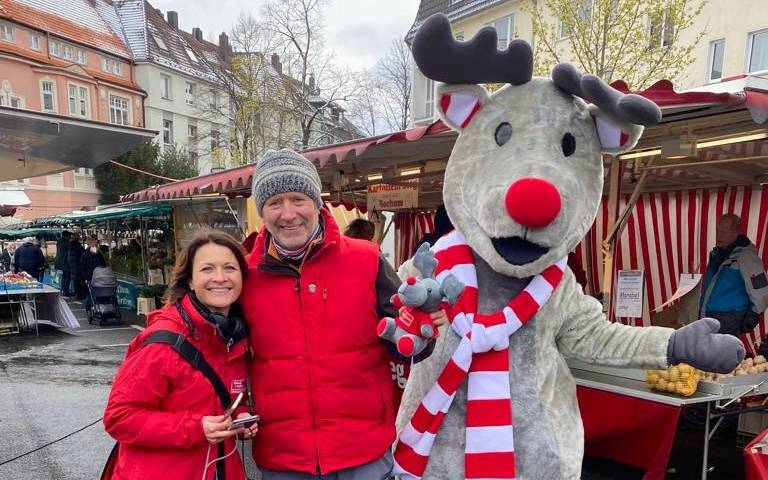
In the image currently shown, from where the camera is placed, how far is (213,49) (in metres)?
40.9

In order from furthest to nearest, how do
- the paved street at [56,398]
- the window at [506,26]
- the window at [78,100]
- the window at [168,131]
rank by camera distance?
the window at [168,131] → the window at [78,100] → the window at [506,26] → the paved street at [56,398]

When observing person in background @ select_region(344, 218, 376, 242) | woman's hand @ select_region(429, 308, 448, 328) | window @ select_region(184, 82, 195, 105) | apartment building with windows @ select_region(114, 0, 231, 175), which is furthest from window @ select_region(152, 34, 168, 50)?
woman's hand @ select_region(429, 308, 448, 328)

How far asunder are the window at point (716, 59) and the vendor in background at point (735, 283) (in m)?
11.8

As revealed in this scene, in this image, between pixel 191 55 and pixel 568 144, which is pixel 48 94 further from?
pixel 568 144

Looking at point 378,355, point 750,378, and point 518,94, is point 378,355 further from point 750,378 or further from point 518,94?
point 750,378

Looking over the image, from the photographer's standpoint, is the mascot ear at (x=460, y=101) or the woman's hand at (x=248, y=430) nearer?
the woman's hand at (x=248, y=430)

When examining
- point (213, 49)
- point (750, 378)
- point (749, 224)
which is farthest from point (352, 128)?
point (750, 378)

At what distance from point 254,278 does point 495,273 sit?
91 centimetres

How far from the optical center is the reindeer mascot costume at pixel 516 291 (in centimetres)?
174

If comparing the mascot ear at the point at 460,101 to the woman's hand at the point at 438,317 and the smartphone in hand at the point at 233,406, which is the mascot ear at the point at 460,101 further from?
the smartphone in hand at the point at 233,406

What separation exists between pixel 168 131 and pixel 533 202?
1491 inches

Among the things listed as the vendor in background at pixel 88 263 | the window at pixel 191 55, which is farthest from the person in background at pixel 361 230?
the window at pixel 191 55

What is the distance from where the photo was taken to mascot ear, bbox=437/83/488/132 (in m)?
1.95

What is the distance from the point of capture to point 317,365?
68.4 inches
